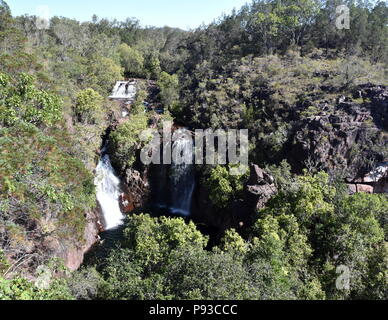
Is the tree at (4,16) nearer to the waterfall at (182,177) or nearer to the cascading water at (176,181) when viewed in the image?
the cascading water at (176,181)

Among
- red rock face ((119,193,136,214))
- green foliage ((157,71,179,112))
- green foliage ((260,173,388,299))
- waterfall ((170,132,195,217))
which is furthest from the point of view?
green foliage ((157,71,179,112))

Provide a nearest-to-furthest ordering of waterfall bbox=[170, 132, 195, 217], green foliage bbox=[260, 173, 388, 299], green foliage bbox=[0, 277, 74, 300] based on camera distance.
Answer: green foliage bbox=[0, 277, 74, 300] → green foliage bbox=[260, 173, 388, 299] → waterfall bbox=[170, 132, 195, 217]

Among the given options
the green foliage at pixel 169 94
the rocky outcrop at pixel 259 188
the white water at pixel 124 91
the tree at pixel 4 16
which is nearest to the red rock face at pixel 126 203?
the rocky outcrop at pixel 259 188

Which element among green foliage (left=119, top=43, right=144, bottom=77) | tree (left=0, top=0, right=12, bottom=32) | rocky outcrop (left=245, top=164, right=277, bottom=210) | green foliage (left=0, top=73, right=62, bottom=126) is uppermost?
tree (left=0, top=0, right=12, bottom=32)

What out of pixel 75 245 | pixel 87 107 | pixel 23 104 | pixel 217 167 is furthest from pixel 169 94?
pixel 75 245

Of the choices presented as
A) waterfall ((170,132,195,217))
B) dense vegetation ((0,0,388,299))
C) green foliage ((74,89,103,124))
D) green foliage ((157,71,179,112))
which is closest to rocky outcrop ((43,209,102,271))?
dense vegetation ((0,0,388,299))

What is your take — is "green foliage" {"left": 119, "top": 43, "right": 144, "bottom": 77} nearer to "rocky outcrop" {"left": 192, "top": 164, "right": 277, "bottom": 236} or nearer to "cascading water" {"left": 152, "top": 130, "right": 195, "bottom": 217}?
"cascading water" {"left": 152, "top": 130, "right": 195, "bottom": 217}

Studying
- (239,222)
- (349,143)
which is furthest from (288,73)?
(239,222)

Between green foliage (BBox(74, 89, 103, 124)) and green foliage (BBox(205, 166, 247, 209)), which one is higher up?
green foliage (BBox(74, 89, 103, 124))
